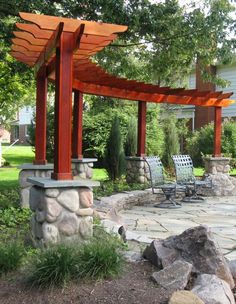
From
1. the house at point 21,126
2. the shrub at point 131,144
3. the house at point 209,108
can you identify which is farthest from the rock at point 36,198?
the house at point 21,126

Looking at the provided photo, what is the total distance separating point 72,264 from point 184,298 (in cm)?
103

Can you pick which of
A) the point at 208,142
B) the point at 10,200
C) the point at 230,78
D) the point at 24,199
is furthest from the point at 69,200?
the point at 230,78

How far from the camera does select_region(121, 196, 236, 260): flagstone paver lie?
7.03 metres

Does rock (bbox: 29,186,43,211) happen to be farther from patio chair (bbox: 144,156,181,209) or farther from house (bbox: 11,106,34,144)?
house (bbox: 11,106,34,144)

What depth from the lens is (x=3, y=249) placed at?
439 cm

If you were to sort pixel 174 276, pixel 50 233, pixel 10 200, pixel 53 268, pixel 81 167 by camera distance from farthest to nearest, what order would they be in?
pixel 81 167, pixel 10 200, pixel 50 233, pixel 174 276, pixel 53 268

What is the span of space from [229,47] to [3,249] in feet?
28.3

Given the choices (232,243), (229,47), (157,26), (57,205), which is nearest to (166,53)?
(229,47)

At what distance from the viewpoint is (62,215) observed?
5.19m

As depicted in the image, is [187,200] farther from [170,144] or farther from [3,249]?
[3,249]

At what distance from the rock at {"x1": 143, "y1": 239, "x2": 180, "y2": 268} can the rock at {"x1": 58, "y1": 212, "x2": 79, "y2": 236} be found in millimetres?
919

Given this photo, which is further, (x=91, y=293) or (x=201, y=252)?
(x=201, y=252)

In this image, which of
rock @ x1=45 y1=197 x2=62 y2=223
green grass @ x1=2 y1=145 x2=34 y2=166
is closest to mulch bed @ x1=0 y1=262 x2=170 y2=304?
rock @ x1=45 y1=197 x2=62 y2=223

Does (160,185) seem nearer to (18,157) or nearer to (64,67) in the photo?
(64,67)
